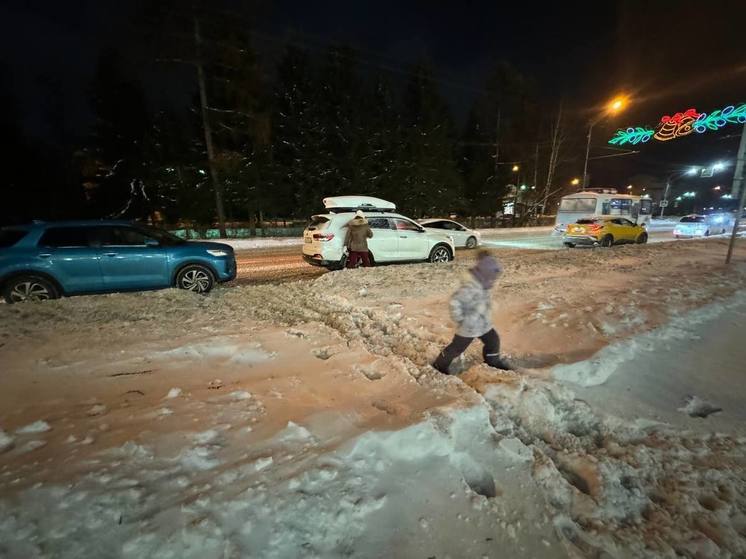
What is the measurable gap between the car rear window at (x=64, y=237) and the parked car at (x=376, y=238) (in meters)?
5.01

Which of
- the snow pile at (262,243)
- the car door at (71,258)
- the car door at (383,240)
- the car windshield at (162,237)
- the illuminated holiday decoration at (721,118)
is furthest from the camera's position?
the snow pile at (262,243)

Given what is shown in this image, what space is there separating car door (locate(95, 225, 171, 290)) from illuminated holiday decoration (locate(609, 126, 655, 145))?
25.7m

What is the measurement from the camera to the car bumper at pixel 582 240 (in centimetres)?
1655

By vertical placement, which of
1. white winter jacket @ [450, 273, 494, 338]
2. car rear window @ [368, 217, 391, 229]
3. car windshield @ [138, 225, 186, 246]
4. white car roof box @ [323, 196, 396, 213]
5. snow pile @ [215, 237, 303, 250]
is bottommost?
snow pile @ [215, 237, 303, 250]

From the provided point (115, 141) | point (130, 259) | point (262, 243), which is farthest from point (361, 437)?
point (115, 141)

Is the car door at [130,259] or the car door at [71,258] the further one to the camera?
the car door at [130,259]

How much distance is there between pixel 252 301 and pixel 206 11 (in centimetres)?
1854

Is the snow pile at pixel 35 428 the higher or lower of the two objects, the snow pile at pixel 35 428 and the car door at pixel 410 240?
the lower

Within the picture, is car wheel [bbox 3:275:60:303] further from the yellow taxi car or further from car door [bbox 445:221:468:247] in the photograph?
the yellow taxi car

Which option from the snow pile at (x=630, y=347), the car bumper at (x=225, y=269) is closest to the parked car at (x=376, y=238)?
the car bumper at (x=225, y=269)

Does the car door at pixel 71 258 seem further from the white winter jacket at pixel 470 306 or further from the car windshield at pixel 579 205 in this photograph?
the car windshield at pixel 579 205

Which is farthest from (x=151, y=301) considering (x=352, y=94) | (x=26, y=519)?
(x=352, y=94)

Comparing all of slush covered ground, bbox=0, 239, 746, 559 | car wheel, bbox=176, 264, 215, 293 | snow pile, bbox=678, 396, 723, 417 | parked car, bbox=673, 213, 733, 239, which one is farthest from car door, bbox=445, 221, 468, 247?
parked car, bbox=673, 213, 733, 239

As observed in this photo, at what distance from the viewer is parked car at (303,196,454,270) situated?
9938 mm
